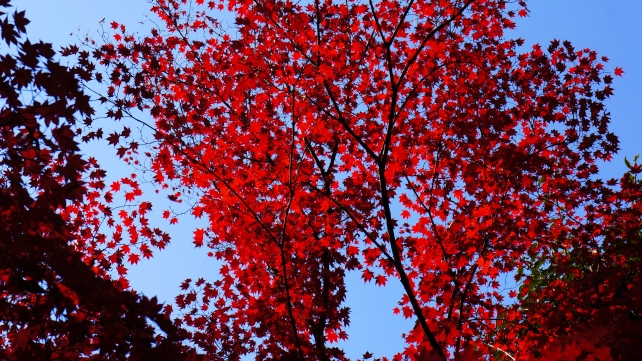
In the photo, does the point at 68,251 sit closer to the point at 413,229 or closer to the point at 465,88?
the point at 413,229

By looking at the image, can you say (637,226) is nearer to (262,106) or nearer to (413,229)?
(413,229)

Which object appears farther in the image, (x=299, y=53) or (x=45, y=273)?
(x=299, y=53)

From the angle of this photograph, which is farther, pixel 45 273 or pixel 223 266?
pixel 223 266

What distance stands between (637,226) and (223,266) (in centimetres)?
741

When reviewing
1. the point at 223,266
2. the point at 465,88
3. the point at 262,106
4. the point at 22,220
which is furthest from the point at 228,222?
the point at 22,220

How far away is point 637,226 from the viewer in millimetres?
10852

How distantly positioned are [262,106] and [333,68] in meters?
1.59

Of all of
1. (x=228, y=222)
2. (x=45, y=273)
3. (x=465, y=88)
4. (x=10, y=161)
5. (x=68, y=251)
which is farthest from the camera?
(x=465, y=88)

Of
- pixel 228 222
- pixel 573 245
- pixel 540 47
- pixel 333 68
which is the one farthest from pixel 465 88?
pixel 228 222

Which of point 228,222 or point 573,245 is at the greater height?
point 228,222

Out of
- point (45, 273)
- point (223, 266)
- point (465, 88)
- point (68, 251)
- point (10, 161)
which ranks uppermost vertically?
point (465, 88)

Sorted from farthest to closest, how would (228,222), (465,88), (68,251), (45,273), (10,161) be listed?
(465,88)
(228,222)
(10,161)
(68,251)
(45,273)

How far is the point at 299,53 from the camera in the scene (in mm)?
10742

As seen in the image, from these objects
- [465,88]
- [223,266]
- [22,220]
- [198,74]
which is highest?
[198,74]
